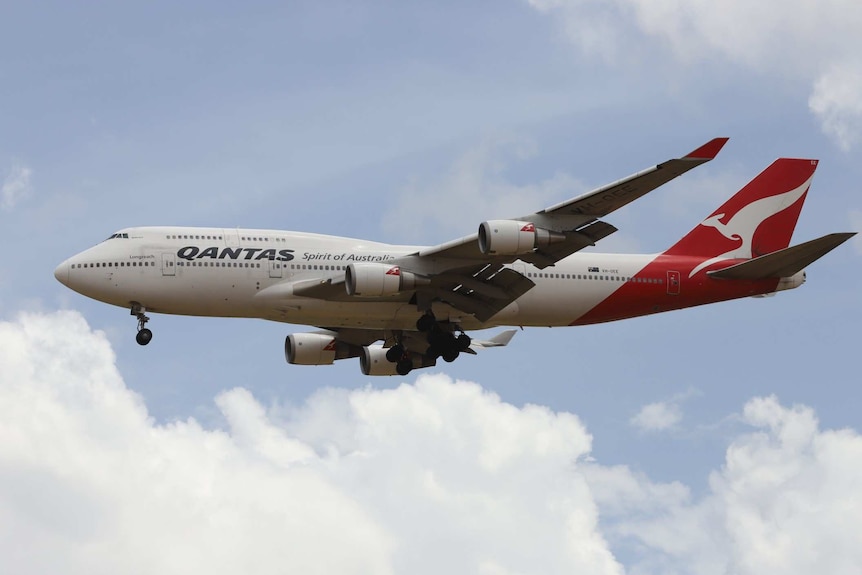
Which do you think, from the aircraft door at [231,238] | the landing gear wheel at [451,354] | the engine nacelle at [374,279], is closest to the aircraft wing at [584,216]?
the engine nacelle at [374,279]

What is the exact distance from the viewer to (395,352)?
52031 mm

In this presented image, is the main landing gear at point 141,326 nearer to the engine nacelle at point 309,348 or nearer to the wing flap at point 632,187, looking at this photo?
the engine nacelle at point 309,348

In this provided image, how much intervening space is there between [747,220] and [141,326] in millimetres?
23392

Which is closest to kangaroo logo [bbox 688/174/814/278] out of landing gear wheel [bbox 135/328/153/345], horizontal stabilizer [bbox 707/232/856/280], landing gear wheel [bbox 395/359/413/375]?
horizontal stabilizer [bbox 707/232/856/280]

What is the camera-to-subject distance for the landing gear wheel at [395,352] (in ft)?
171

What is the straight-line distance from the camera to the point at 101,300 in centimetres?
4697

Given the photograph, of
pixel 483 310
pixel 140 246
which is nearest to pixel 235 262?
pixel 140 246

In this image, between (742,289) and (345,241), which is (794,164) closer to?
(742,289)

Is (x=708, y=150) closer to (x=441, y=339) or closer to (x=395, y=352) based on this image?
(x=441, y=339)

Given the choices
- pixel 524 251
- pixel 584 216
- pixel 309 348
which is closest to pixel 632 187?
pixel 584 216

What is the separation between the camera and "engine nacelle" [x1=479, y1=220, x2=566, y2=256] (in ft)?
142

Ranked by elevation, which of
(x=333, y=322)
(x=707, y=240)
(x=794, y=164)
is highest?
(x=794, y=164)

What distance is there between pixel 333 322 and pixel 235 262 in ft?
13.7

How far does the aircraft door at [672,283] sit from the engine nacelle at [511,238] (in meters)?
8.12
